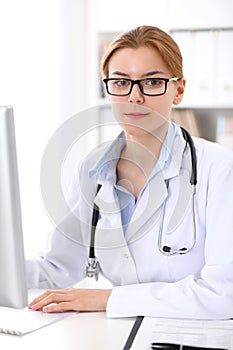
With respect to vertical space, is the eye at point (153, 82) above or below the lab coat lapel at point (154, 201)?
above

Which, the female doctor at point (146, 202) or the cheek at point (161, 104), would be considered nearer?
the female doctor at point (146, 202)

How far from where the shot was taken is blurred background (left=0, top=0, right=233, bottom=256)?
2887mm

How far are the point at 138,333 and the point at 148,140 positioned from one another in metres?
0.56

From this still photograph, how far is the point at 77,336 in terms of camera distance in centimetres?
121

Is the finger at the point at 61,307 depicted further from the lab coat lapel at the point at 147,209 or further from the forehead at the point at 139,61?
the forehead at the point at 139,61

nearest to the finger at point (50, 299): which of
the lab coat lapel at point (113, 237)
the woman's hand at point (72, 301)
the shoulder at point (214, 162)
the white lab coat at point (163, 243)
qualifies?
the woman's hand at point (72, 301)

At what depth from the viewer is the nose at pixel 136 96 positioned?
57.9 inches

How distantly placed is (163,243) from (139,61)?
46 centimetres

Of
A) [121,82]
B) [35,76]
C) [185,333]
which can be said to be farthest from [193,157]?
[35,76]

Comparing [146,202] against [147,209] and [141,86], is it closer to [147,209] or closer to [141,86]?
[147,209]

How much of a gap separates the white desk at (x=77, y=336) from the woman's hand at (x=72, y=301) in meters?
0.03

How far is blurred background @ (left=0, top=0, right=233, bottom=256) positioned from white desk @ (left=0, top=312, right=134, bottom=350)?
1.57 m

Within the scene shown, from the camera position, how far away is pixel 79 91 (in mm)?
3402

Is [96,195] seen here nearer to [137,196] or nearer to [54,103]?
[137,196]
